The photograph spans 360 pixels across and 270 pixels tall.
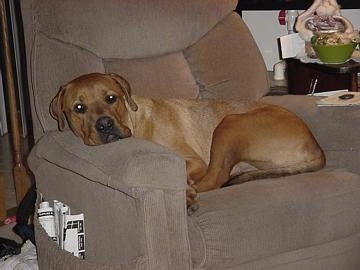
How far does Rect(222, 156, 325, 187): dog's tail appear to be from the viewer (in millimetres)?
2498

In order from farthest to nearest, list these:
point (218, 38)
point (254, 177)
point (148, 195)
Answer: point (218, 38)
point (254, 177)
point (148, 195)

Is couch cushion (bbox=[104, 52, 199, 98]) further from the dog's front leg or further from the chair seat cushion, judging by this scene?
the chair seat cushion

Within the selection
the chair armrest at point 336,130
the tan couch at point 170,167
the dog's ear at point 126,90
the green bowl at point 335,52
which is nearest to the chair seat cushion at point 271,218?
the tan couch at point 170,167

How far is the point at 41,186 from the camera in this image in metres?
2.67

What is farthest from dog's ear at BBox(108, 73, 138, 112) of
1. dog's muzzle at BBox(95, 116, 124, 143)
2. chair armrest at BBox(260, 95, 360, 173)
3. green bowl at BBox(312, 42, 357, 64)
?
green bowl at BBox(312, 42, 357, 64)

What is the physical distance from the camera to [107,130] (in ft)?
7.93

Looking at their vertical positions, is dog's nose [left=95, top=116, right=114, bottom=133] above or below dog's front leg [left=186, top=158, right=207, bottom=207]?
above

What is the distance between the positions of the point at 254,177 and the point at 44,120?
79 centimetres

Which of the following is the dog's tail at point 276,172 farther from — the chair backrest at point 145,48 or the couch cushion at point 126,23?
the couch cushion at point 126,23

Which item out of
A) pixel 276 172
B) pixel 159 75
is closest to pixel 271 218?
pixel 276 172

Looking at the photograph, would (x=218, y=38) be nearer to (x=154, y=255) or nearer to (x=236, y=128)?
(x=236, y=128)

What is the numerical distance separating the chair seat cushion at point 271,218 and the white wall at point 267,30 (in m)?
2.32

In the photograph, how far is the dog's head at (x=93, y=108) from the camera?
2426mm

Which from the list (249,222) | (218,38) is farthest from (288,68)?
(249,222)
